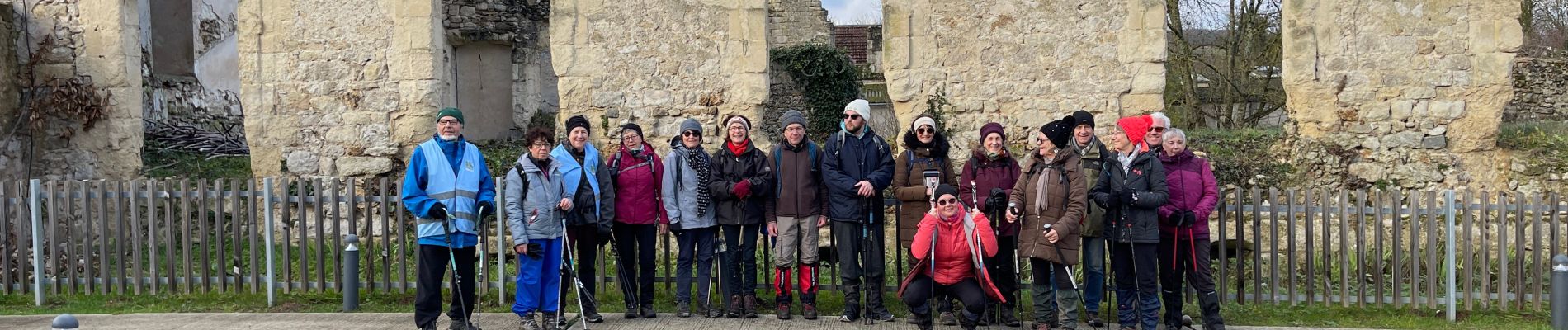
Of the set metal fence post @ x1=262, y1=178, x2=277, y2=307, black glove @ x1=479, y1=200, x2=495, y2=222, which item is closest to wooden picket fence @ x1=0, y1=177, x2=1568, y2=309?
metal fence post @ x1=262, y1=178, x2=277, y2=307

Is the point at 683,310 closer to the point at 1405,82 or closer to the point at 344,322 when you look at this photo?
the point at 344,322

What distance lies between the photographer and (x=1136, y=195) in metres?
6.35

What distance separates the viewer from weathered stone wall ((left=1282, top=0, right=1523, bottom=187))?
9500 mm

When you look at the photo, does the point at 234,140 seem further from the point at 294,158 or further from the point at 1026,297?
the point at 1026,297

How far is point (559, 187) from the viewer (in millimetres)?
6691

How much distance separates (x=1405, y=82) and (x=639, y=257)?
640cm

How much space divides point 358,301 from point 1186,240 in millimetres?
5062

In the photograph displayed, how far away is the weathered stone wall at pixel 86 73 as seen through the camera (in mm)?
10531

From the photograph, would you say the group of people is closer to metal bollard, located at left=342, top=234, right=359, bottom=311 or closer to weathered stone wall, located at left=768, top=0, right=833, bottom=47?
metal bollard, located at left=342, top=234, right=359, bottom=311

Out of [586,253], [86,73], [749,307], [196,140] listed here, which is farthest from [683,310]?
[196,140]

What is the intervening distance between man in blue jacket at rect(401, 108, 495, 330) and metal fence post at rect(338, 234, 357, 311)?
4.09 ft

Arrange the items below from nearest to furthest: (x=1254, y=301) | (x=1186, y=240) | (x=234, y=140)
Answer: (x=1186, y=240)
(x=1254, y=301)
(x=234, y=140)

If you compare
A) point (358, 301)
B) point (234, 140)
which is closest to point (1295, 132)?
point (358, 301)

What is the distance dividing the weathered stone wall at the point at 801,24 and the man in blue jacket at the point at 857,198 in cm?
1677
